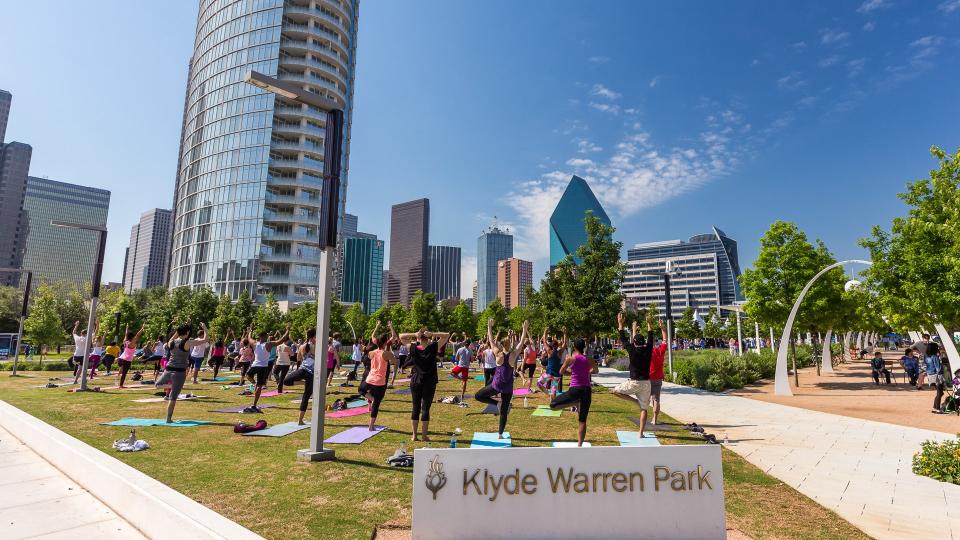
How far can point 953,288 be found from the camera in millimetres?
15266

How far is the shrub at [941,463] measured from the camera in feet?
22.2

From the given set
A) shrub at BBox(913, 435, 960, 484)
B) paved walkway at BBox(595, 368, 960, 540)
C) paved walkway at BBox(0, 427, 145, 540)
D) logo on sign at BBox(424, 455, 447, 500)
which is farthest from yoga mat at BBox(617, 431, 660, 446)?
paved walkway at BBox(0, 427, 145, 540)

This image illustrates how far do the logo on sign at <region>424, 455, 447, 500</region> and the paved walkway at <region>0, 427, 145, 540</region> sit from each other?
2930 mm

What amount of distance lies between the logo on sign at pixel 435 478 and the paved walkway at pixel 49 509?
2.93m

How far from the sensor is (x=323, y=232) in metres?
7.49

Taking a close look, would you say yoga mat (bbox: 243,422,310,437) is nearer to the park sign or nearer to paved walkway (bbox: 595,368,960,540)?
the park sign

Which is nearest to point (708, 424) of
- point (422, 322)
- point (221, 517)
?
point (221, 517)

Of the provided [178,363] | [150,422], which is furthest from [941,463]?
[150,422]

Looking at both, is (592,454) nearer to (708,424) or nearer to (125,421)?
(708,424)

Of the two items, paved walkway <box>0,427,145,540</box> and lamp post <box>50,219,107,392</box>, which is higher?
lamp post <box>50,219,107,392</box>

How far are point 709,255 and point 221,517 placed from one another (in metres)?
195

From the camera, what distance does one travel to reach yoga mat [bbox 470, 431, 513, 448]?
828 centimetres

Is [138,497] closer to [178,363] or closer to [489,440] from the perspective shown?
[489,440]

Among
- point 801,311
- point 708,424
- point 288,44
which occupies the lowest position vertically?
point 708,424
